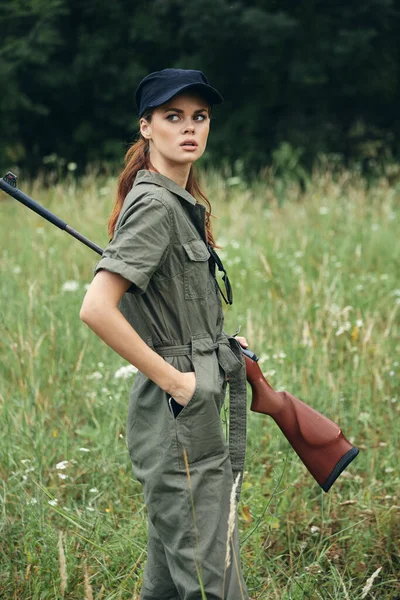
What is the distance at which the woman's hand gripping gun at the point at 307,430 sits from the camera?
2.25m

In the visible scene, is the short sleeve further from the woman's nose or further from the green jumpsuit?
the woman's nose

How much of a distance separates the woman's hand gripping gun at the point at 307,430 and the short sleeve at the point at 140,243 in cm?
51

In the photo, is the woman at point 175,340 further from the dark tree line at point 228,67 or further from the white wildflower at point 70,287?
the dark tree line at point 228,67

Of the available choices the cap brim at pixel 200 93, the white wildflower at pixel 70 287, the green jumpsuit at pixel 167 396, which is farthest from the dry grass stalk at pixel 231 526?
the white wildflower at pixel 70 287

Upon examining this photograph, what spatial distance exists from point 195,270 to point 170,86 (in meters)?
0.49

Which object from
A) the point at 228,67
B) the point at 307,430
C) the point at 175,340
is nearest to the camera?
the point at 175,340

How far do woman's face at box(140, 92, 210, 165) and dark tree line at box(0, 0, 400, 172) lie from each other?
1193cm

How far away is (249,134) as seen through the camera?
14609mm

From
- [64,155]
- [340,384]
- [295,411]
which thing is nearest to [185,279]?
[295,411]

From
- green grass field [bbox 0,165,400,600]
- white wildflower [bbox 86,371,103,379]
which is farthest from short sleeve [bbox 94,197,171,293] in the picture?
white wildflower [bbox 86,371,103,379]

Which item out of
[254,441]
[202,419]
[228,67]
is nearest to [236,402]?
[202,419]

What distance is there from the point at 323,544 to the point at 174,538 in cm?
115

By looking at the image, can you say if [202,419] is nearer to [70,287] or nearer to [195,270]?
[195,270]

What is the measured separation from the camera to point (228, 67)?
14648mm
